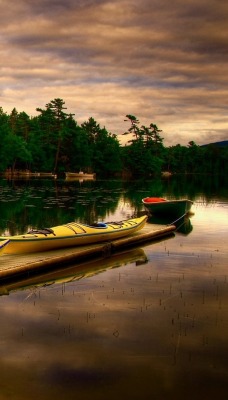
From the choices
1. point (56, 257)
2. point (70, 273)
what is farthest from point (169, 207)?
point (70, 273)

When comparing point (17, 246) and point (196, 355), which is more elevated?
point (17, 246)

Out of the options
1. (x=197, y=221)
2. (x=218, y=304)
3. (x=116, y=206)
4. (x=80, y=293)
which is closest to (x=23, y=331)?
(x=80, y=293)

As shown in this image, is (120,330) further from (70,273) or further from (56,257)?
(56,257)

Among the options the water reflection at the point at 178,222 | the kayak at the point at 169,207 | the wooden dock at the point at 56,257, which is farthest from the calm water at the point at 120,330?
the kayak at the point at 169,207

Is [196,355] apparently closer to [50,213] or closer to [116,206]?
[50,213]

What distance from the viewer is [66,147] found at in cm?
11675

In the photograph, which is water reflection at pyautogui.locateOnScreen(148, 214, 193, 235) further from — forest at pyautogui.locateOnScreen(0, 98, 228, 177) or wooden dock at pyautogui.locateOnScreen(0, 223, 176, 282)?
forest at pyautogui.locateOnScreen(0, 98, 228, 177)

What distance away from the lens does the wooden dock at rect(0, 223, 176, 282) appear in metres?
15.5

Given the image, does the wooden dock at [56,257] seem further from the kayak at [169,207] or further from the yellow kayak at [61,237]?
the kayak at [169,207]

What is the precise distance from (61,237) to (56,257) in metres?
1.58

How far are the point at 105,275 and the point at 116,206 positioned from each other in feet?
83.4

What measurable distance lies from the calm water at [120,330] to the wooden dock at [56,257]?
0.42 metres

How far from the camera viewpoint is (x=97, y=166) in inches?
5217

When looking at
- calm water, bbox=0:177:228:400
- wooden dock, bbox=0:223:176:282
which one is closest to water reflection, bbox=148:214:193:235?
wooden dock, bbox=0:223:176:282
